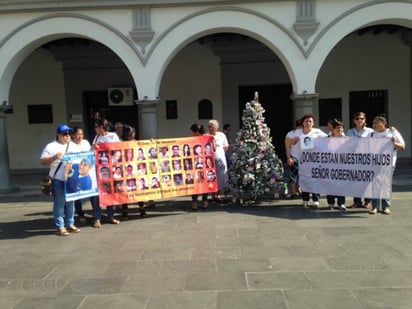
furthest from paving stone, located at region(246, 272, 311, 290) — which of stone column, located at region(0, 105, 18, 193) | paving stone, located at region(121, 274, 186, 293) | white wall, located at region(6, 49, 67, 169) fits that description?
white wall, located at region(6, 49, 67, 169)

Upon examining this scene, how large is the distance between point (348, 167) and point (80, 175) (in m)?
4.61

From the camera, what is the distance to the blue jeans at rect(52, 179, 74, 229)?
6531 millimetres

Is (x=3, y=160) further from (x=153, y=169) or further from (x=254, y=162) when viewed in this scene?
(x=254, y=162)

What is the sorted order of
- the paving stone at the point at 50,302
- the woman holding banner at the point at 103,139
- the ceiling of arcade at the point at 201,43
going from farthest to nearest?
the ceiling of arcade at the point at 201,43 → the woman holding banner at the point at 103,139 → the paving stone at the point at 50,302

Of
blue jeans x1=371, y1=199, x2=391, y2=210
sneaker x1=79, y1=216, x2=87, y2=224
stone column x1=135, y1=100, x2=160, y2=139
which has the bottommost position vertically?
sneaker x1=79, y1=216, x2=87, y2=224

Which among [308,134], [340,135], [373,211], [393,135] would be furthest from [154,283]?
[393,135]

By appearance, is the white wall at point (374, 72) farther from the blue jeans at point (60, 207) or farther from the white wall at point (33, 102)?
the blue jeans at point (60, 207)

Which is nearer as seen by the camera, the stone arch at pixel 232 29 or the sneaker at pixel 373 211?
the sneaker at pixel 373 211

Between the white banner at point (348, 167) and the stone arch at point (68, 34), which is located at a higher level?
the stone arch at point (68, 34)

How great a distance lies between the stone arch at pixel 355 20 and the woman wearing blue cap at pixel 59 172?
591 centimetres

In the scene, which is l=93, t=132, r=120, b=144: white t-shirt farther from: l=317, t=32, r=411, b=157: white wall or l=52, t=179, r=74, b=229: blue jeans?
l=317, t=32, r=411, b=157: white wall

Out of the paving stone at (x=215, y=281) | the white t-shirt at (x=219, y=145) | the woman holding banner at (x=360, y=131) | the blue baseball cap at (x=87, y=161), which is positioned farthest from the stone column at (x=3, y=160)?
the woman holding banner at (x=360, y=131)

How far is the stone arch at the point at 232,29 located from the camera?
9672 mm

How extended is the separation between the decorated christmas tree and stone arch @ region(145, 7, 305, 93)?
7.59 ft
